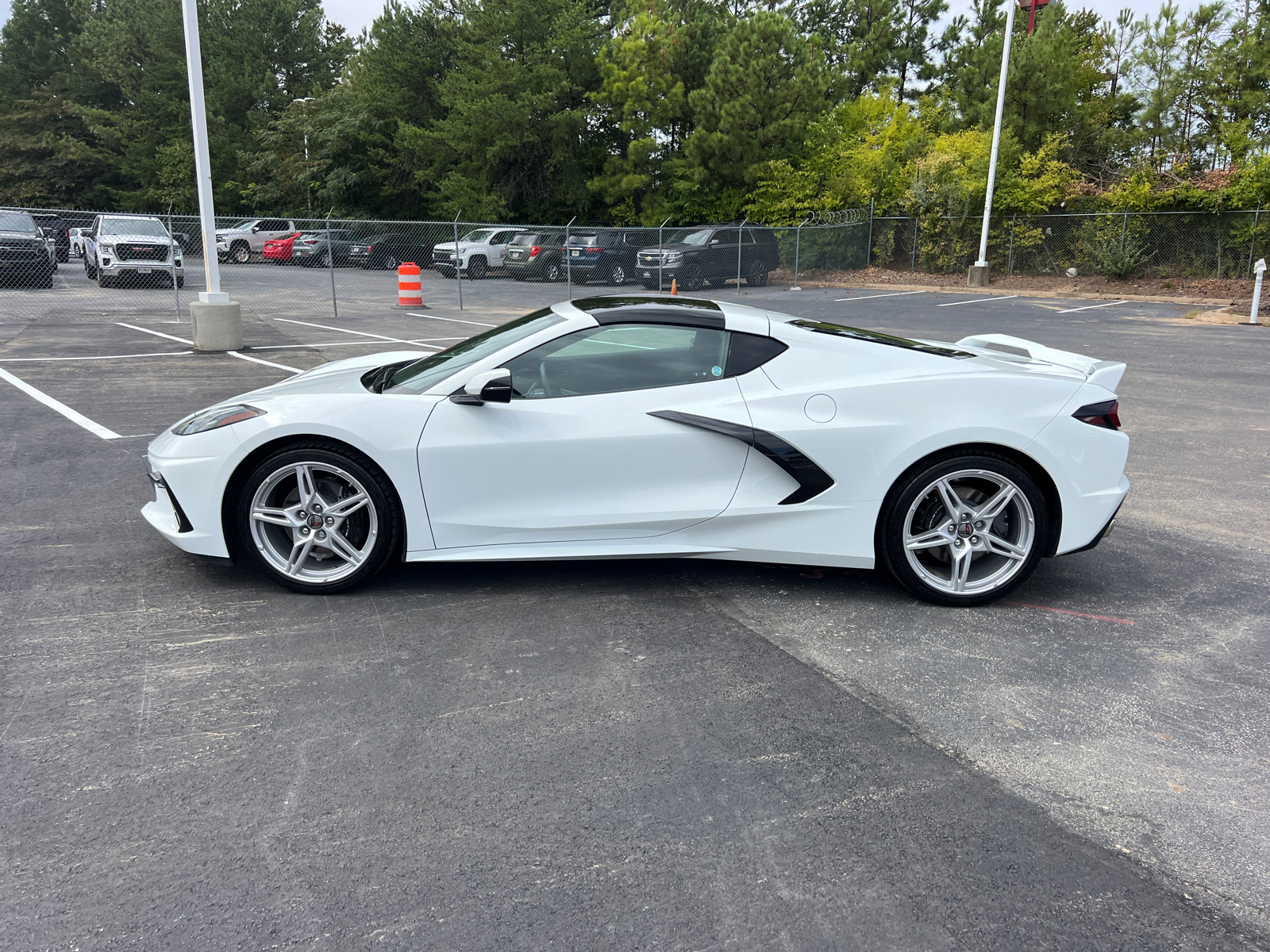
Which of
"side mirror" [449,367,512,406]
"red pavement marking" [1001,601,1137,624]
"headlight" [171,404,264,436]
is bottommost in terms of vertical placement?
"red pavement marking" [1001,601,1137,624]

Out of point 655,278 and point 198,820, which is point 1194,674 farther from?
point 655,278

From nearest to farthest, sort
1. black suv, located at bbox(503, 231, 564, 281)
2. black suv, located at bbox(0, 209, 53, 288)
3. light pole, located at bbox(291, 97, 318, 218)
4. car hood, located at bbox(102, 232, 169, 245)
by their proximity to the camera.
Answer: black suv, located at bbox(0, 209, 53, 288) < car hood, located at bbox(102, 232, 169, 245) < black suv, located at bbox(503, 231, 564, 281) < light pole, located at bbox(291, 97, 318, 218)

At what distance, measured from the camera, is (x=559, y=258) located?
1035 inches

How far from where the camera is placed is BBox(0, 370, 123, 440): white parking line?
7723 millimetres

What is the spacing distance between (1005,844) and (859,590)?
202 centimetres

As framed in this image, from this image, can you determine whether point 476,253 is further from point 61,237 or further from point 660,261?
point 61,237

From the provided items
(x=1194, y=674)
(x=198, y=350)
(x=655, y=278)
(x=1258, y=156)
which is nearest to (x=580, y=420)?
(x=1194, y=674)

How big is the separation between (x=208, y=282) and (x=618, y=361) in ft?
33.5

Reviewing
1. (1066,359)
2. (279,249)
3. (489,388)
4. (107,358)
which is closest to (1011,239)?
(279,249)

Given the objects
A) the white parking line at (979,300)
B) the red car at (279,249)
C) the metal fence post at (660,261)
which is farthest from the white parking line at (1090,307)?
the red car at (279,249)

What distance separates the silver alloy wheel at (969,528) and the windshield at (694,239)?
22333 millimetres

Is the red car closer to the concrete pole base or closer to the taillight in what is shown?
the concrete pole base

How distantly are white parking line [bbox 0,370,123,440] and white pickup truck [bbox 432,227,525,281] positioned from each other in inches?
710

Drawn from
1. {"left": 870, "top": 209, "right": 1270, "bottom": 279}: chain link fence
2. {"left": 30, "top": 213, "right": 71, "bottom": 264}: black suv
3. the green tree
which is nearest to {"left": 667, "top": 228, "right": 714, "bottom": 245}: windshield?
{"left": 870, "top": 209, "right": 1270, "bottom": 279}: chain link fence
